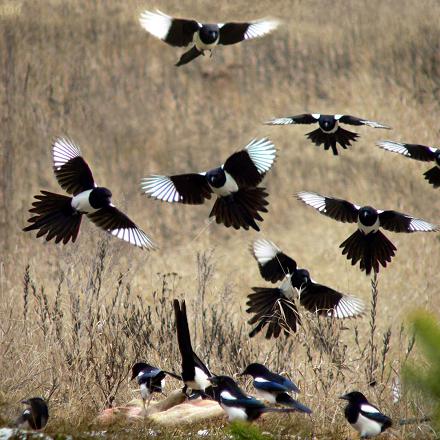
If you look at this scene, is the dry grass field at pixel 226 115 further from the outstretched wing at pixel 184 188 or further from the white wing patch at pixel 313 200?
the outstretched wing at pixel 184 188

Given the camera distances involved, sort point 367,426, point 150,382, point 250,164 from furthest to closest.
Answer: point 250,164 < point 150,382 < point 367,426

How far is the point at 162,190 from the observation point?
6.07 m

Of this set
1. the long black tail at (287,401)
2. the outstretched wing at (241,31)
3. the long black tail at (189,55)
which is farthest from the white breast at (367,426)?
the outstretched wing at (241,31)

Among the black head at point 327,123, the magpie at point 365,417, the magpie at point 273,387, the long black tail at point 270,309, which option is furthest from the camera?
the black head at point 327,123

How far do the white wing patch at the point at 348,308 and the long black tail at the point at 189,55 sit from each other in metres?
1.95

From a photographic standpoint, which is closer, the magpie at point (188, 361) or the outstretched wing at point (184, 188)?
the magpie at point (188, 361)

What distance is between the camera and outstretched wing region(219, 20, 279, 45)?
8078 millimetres

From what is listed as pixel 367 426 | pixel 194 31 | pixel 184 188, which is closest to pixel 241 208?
pixel 184 188

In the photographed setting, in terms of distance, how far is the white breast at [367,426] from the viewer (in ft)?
15.2

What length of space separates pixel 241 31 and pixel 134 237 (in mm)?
3198

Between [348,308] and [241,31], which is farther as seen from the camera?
[241,31]

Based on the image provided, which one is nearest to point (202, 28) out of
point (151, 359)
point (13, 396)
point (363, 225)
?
point (363, 225)

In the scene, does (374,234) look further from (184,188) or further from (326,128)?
(184,188)

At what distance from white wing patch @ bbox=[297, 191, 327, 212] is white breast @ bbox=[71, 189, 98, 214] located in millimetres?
1901
